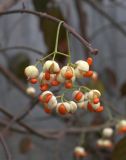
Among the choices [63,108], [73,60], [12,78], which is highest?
[73,60]

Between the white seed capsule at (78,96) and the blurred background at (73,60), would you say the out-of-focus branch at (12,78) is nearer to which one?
the blurred background at (73,60)

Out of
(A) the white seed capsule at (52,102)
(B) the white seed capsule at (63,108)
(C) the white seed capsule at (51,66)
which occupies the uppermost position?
(C) the white seed capsule at (51,66)

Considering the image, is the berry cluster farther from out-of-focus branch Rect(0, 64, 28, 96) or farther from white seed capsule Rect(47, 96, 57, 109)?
out-of-focus branch Rect(0, 64, 28, 96)

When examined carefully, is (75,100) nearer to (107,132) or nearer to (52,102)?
(52,102)

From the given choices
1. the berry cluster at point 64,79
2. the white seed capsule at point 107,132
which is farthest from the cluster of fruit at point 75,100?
the white seed capsule at point 107,132

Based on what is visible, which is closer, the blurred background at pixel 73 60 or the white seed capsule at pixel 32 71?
the white seed capsule at pixel 32 71

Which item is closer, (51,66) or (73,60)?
(51,66)

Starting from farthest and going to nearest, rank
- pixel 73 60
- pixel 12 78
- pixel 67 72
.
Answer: pixel 73 60, pixel 12 78, pixel 67 72

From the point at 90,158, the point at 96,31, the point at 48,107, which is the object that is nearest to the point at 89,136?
the point at 90,158

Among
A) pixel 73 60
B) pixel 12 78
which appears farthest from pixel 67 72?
pixel 73 60
